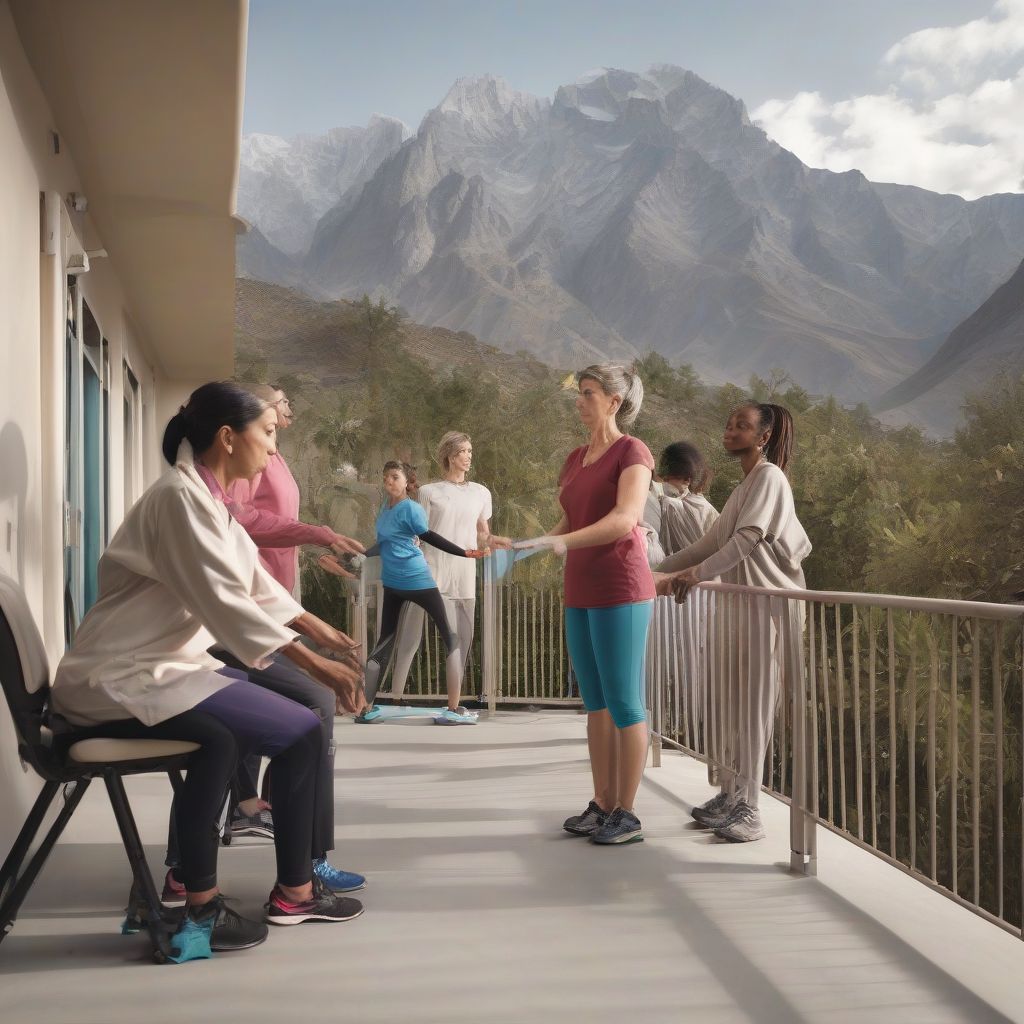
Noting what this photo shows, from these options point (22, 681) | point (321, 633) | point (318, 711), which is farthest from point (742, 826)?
point (22, 681)

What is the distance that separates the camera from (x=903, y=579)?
113ft

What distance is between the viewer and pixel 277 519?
12.3 ft

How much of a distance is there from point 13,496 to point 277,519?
846mm

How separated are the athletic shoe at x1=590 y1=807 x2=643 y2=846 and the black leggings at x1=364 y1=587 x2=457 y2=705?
315 centimetres

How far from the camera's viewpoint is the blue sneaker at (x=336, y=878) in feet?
10.7

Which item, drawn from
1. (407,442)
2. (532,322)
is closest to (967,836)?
(407,442)

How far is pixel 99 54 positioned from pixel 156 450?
7.28 metres

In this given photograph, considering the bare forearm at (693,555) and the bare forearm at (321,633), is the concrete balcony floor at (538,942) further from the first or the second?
the bare forearm at (693,555)

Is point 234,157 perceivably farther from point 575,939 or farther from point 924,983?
point 924,983

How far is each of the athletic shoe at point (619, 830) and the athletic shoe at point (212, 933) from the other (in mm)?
1328

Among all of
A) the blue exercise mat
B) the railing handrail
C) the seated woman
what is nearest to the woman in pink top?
the seated woman

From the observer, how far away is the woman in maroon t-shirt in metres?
3.67

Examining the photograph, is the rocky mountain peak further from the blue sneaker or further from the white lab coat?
the white lab coat

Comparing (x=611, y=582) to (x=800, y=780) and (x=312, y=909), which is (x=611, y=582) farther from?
(x=312, y=909)
